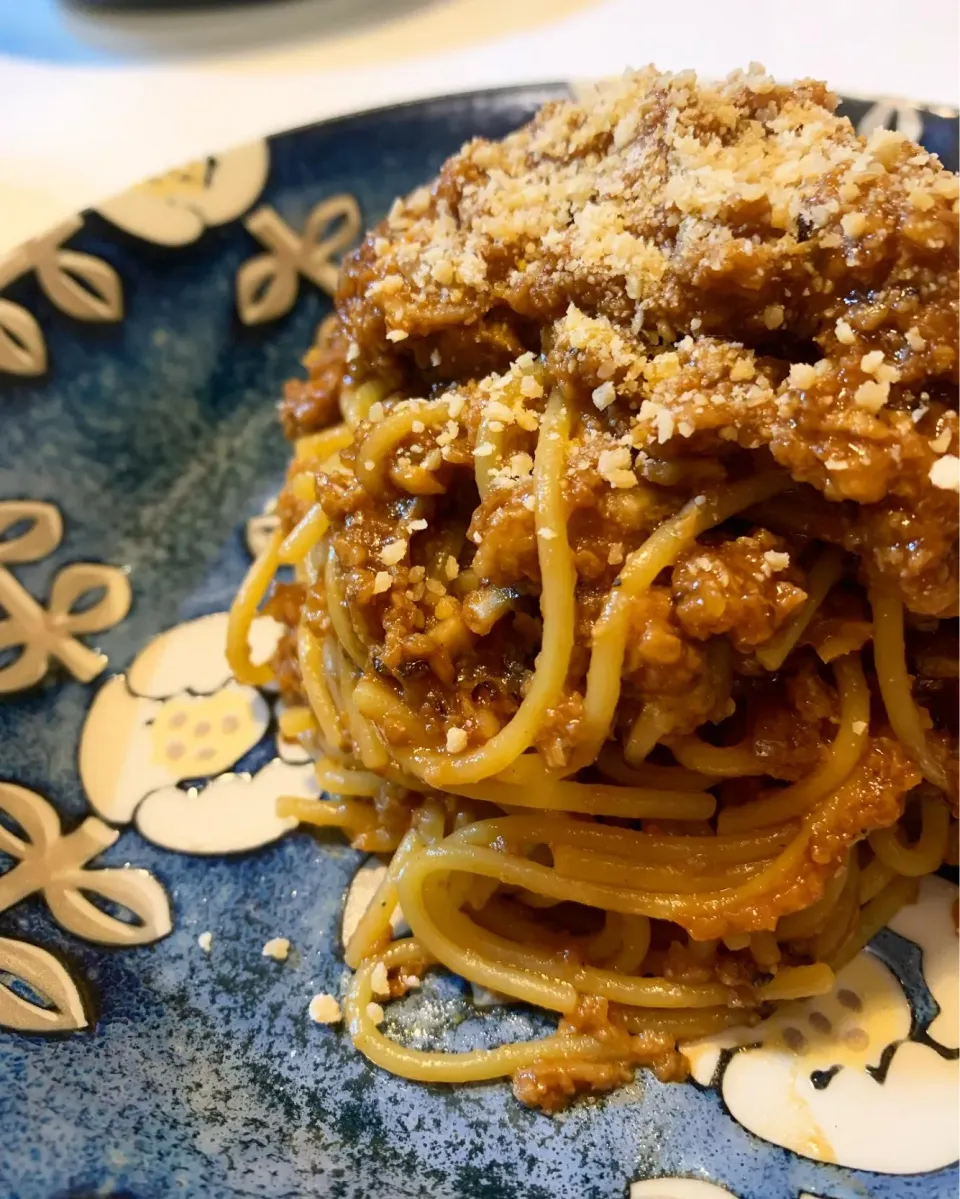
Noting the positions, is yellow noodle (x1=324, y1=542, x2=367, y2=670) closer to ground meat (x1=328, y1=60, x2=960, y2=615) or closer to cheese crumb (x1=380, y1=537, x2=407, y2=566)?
cheese crumb (x1=380, y1=537, x2=407, y2=566)

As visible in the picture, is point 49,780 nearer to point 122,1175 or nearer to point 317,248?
point 122,1175

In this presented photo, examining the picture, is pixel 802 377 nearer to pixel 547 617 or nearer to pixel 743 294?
pixel 743 294

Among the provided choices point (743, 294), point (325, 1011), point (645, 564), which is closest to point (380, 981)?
point (325, 1011)

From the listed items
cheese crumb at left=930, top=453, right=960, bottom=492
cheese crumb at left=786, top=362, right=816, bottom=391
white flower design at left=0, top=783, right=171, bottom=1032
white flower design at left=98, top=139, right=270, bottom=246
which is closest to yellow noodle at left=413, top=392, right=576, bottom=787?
cheese crumb at left=786, top=362, right=816, bottom=391

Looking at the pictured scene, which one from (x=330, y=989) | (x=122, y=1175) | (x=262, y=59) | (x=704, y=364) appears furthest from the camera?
(x=262, y=59)

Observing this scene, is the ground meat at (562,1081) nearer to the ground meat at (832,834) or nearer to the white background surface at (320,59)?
the ground meat at (832,834)

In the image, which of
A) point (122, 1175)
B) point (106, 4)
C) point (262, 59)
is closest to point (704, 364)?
point (122, 1175)

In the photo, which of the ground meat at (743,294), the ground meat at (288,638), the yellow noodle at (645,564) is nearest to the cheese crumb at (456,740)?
the yellow noodle at (645,564)
